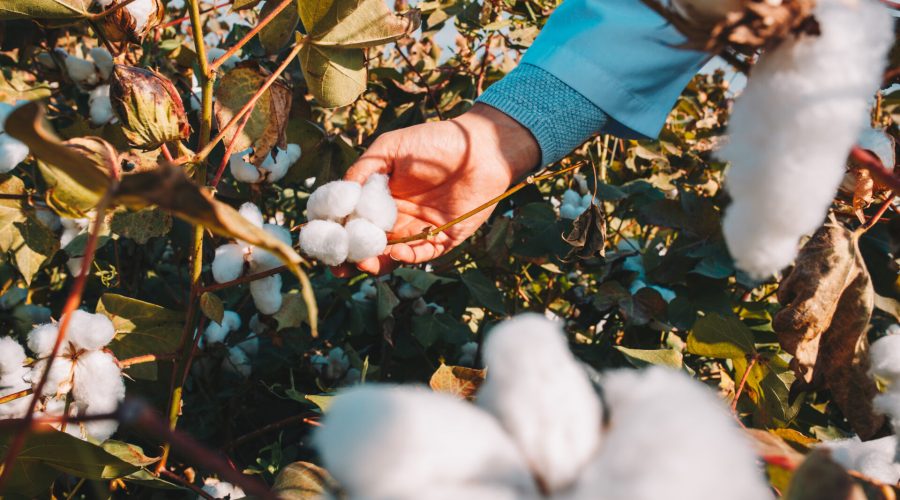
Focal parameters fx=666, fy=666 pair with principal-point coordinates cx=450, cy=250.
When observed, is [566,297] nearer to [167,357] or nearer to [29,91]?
[167,357]

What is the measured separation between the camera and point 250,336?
1.59 metres

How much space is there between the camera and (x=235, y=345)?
59.9 inches

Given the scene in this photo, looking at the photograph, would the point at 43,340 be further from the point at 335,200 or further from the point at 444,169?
the point at 444,169

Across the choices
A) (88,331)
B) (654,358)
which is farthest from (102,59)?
(654,358)

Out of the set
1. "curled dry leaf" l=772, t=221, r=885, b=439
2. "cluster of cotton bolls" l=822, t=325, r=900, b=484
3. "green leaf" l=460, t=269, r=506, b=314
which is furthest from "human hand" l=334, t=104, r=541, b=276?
"cluster of cotton bolls" l=822, t=325, r=900, b=484

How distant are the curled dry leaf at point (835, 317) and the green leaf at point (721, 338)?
0.13 meters

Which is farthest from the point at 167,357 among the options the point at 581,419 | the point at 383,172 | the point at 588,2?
the point at 588,2

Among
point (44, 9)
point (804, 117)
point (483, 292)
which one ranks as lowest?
point (483, 292)

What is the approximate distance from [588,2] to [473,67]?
2.86 feet

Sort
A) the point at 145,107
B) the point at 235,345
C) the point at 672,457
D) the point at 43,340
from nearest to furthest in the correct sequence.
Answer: the point at 672,457
the point at 145,107
the point at 43,340
the point at 235,345

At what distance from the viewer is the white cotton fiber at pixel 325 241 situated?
1.02 m

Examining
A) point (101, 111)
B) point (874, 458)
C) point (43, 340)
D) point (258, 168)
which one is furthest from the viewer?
point (101, 111)

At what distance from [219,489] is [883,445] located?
3.53 ft

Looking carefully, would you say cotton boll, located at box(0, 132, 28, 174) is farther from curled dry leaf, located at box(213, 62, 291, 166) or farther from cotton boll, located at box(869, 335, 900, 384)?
cotton boll, located at box(869, 335, 900, 384)
